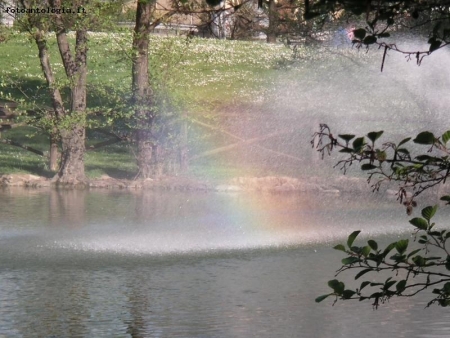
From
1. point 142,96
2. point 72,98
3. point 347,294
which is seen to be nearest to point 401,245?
point 347,294

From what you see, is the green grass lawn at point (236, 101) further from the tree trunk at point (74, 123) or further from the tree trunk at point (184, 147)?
the tree trunk at point (74, 123)

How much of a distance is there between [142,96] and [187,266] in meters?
9.42

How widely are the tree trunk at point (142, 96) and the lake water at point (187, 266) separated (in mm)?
1811

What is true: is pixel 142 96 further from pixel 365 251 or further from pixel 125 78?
pixel 365 251

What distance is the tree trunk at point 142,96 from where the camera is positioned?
768 inches

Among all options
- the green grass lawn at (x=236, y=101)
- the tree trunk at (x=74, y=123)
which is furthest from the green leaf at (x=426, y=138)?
the tree trunk at (x=74, y=123)

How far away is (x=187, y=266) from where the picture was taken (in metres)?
11.1

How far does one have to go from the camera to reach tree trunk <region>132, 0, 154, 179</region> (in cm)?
1950

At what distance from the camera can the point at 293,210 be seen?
16.7 m

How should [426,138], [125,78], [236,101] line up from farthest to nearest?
[236,101], [125,78], [426,138]

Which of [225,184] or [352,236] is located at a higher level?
[352,236]

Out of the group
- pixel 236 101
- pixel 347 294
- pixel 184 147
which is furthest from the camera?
pixel 236 101

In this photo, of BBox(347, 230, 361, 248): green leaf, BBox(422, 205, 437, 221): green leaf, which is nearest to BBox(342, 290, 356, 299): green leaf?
BBox(347, 230, 361, 248): green leaf

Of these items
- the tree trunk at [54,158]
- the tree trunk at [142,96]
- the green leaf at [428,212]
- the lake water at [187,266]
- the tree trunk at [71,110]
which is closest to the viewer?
the green leaf at [428,212]
